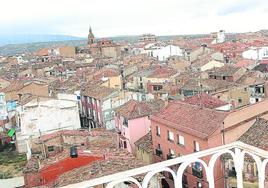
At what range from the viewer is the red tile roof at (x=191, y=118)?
19.3 m

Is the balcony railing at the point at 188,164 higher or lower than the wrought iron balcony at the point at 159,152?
higher

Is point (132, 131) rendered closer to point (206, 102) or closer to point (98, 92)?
point (206, 102)

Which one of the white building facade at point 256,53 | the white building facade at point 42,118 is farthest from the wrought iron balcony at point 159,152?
the white building facade at point 256,53

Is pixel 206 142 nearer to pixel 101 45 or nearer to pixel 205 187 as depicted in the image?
pixel 205 187

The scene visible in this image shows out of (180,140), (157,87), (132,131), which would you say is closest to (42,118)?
(132,131)

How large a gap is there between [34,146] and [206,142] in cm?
1212

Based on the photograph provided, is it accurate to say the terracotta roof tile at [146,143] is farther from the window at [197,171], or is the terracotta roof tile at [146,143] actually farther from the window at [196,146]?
the window at [197,171]

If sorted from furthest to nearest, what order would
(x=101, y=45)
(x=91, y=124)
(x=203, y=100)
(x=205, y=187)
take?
(x=101, y=45) → (x=91, y=124) → (x=203, y=100) → (x=205, y=187)

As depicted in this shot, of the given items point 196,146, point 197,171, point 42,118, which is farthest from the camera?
point 42,118

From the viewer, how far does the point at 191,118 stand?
69.4 feet

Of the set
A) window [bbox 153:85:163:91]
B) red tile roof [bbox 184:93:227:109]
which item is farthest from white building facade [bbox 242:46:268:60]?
red tile roof [bbox 184:93:227:109]

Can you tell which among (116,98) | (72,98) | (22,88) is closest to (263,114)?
(116,98)

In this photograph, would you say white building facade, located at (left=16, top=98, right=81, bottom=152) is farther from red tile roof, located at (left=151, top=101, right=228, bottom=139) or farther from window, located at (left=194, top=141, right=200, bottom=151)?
window, located at (left=194, top=141, right=200, bottom=151)

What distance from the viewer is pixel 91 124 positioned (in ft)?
125
